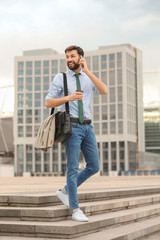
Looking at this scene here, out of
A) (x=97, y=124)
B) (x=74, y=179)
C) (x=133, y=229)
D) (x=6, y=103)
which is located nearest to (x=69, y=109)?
(x=74, y=179)

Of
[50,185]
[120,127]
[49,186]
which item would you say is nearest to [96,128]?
[120,127]

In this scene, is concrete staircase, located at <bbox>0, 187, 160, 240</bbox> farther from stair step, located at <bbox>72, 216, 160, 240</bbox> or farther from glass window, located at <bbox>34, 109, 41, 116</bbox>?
glass window, located at <bbox>34, 109, 41, 116</bbox>

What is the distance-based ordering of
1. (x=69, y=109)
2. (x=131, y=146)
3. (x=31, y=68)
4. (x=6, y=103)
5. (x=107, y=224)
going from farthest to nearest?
(x=6, y=103) < (x=31, y=68) < (x=131, y=146) < (x=107, y=224) < (x=69, y=109)

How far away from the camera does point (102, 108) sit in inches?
3942

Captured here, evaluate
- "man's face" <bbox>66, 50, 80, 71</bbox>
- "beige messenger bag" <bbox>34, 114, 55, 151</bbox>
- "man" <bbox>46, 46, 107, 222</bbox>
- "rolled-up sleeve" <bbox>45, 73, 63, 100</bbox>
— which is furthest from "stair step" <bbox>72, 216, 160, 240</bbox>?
"man's face" <bbox>66, 50, 80, 71</bbox>

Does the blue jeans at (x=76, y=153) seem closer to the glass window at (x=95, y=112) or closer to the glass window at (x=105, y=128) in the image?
the glass window at (x=105, y=128)

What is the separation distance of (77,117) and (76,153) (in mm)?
445

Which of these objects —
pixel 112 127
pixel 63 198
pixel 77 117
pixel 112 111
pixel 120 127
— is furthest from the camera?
pixel 112 111

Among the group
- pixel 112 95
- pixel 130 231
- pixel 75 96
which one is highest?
pixel 112 95

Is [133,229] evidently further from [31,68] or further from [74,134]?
[31,68]

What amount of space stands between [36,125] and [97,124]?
15.1 meters

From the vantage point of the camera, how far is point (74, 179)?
5.05 metres

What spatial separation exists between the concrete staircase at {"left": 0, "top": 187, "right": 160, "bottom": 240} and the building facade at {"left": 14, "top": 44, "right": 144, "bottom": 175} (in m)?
88.7

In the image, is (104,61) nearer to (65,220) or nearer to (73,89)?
(73,89)
